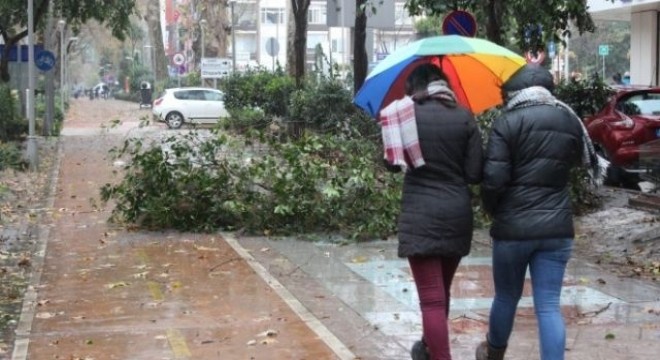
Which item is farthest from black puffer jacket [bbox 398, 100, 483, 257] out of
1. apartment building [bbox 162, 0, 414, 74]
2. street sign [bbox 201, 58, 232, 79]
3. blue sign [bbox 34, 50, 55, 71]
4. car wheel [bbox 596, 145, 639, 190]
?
apartment building [bbox 162, 0, 414, 74]

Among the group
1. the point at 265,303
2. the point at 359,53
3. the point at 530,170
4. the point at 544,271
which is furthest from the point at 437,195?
the point at 359,53

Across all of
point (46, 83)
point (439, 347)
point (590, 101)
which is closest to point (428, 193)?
point (439, 347)

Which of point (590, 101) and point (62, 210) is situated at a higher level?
point (590, 101)

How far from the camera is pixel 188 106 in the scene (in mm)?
34906

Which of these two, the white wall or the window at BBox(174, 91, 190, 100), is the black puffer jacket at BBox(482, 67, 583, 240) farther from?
the window at BBox(174, 91, 190, 100)

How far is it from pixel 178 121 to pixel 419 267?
30668mm

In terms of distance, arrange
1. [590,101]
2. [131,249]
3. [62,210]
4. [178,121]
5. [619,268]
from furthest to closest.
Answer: [178,121] → [590,101] → [62,210] → [131,249] → [619,268]

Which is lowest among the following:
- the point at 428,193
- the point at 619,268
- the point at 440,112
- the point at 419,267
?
the point at 619,268

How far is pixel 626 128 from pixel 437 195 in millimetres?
10590

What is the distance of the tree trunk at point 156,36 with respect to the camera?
5662 centimetres

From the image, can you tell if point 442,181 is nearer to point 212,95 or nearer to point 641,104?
point 641,104

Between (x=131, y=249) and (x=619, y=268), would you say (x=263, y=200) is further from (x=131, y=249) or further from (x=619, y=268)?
(x=619, y=268)

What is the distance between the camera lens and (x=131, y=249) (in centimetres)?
995

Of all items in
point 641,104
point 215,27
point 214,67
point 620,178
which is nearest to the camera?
point 620,178
